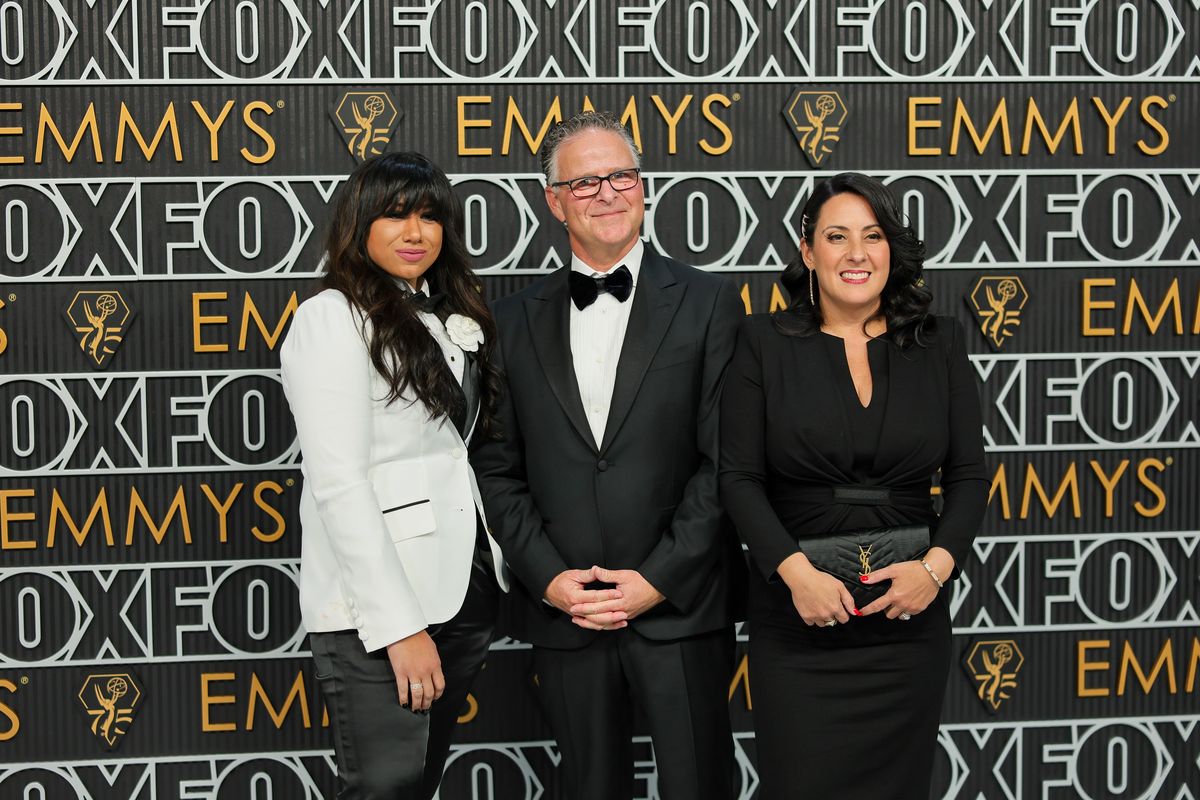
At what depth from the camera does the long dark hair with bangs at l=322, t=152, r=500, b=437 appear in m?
1.95

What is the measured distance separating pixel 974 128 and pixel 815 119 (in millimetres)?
435

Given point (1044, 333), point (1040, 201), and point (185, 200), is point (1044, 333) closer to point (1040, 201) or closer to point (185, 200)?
point (1040, 201)

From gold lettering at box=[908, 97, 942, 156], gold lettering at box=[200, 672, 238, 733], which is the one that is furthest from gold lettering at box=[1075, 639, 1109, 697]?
gold lettering at box=[200, 672, 238, 733]

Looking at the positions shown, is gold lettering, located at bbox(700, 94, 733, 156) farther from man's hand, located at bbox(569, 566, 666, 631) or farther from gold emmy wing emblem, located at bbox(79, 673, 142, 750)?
gold emmy wing emblem, located at bbox(79, 673, 142, 750)

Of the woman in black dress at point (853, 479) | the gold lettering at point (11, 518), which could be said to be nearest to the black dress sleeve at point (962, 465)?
the woman in black dress at point (853, 479)

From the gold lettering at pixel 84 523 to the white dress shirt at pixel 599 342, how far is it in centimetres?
142

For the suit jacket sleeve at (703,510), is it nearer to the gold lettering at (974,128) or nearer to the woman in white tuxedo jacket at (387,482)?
the woman in white tuxedo jacket at (387,482)

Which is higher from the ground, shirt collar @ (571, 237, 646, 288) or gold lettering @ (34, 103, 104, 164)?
gold lettering @ (34, 103, 104, 164)

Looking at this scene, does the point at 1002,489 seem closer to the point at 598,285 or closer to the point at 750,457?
the point at 750,457

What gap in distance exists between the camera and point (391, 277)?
6.76 feet

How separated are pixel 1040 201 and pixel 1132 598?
3.72 feet

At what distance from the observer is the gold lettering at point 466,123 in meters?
2.79

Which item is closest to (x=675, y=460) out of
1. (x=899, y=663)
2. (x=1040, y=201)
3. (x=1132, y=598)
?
(x=899, y=663)

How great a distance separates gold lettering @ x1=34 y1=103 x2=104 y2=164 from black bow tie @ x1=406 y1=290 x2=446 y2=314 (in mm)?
1205
